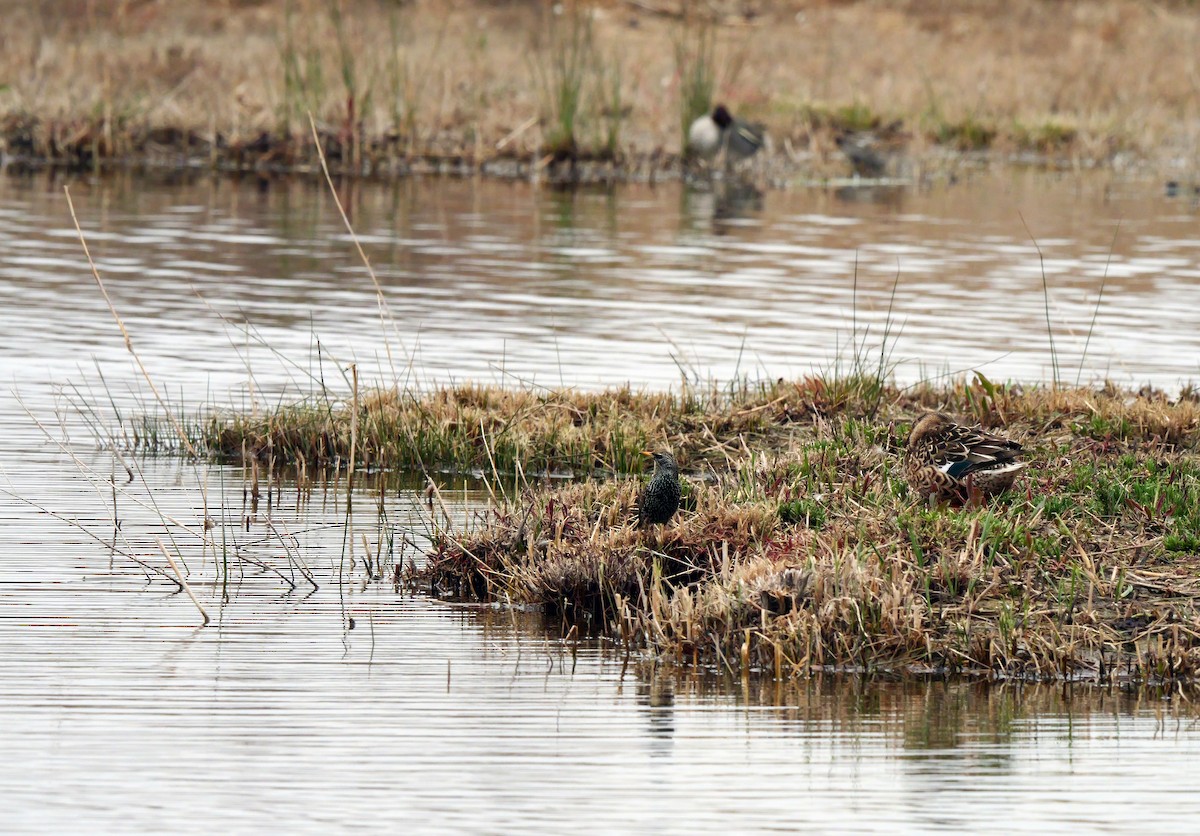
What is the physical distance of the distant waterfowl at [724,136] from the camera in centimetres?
2873

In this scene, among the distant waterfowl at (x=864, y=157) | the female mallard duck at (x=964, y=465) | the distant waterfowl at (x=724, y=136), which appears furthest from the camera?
the distant waterfowl at (x=864, y=157)

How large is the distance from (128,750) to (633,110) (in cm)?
2691

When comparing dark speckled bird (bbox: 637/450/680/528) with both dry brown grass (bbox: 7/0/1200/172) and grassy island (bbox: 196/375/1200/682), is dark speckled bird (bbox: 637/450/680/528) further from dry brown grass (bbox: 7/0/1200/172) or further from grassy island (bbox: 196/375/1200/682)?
dry brown grass (bbox: 7/0/1200/172)

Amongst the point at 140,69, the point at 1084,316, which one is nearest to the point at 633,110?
the point at 140,69

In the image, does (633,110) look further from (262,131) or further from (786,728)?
(786,728)

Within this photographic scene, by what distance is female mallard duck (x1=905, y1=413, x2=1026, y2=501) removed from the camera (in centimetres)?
862

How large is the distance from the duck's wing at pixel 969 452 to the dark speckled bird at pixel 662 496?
1.32 meters

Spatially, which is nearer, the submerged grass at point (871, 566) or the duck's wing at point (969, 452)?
the submerged grass at point (871, 566)

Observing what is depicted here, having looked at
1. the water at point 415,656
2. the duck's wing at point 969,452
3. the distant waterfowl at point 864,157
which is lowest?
the water at point 415,656

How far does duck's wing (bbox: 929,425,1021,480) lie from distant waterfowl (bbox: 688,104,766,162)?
65.4ft

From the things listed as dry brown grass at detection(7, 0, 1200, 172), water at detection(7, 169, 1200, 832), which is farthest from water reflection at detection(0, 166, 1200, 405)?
dry brown grass at detection(7, 0, 1200, 172)

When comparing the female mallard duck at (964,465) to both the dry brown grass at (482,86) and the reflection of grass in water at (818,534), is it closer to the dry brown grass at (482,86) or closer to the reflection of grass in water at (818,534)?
the reflection of grass in water at (818,534)

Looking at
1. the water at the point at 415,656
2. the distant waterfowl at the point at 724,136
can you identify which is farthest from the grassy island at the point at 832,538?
the distant waterfowl at the point at 724,136

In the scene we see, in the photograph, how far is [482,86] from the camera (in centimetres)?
3192
